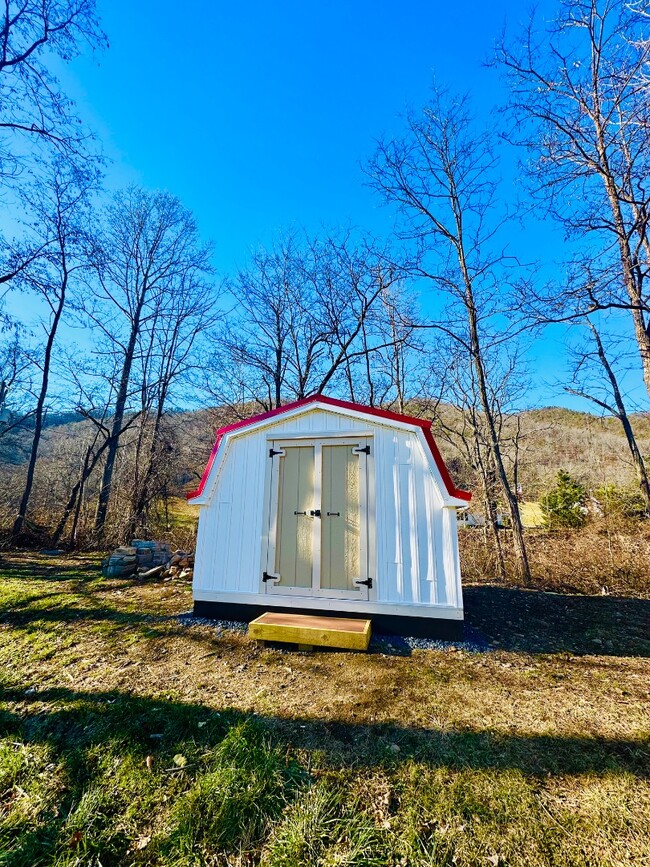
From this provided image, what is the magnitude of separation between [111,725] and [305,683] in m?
1.50

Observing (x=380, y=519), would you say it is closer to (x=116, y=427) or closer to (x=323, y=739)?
(x=323, y=739)

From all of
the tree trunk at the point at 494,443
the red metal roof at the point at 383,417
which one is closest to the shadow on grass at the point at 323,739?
the red metal roof at the point at 383,417

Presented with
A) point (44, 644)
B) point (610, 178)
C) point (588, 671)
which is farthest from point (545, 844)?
point (610, 178)

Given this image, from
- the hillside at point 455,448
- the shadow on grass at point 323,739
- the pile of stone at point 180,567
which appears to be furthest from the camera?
the hillside at point 455,448

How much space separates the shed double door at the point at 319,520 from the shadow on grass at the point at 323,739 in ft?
5.94

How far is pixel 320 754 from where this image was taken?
7.36ft

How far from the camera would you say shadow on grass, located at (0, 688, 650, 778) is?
2168 mm

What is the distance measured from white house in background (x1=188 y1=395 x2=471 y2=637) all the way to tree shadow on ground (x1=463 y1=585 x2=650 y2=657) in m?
1.07

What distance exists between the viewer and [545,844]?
1662 millimetres

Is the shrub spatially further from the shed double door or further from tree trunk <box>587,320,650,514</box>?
the shed double door

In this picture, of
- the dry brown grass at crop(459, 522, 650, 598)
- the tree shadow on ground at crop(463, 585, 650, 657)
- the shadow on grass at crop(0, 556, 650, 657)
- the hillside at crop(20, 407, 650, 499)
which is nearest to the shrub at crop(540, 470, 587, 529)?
the hillside at crop(20, 407, 650, 499)

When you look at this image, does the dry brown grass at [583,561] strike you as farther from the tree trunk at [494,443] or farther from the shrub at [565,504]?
the shrub at [565,504]

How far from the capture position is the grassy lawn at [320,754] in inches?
68.1

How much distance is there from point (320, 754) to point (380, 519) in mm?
2391
